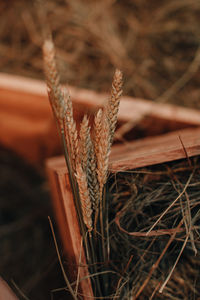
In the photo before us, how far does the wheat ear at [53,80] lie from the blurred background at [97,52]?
2.68ft

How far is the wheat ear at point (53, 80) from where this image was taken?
324mm

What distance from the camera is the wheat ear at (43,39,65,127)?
32 centimetres

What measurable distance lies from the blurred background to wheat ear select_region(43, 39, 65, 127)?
2.68ft

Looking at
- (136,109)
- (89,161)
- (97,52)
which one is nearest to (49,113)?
(136,109)

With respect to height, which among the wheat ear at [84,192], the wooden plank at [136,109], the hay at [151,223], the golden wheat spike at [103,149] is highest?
the wooden plank at [136,109]

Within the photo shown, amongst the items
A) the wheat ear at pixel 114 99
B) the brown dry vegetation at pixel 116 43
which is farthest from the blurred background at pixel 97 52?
the wheat ear at pixel 114 99

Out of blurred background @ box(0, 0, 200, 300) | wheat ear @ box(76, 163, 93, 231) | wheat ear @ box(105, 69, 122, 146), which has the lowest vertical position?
wheat ear @ box(76, 163, 93, 231)

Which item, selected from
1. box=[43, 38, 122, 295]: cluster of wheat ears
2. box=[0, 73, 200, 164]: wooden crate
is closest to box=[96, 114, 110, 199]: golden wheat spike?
box=[43, 38, 122, 295]: cluster of wheat ears

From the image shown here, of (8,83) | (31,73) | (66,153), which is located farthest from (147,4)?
(66,153)

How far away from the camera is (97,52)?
1.22 m

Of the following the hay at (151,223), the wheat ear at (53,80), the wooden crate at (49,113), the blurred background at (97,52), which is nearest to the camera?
the wheat ear at (53,80)

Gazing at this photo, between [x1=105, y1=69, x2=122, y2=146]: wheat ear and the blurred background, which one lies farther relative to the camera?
the blurred background

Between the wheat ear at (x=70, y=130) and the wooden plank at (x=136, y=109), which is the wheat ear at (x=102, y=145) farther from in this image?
the wooden plank at (x=136, y=109)

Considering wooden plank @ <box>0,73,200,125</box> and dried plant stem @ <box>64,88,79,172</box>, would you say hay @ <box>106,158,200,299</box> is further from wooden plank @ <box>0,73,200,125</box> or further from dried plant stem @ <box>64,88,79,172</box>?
wooden plank @ <box>0,73,200,125</box>
